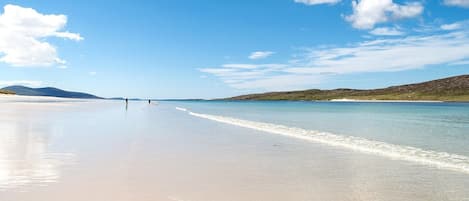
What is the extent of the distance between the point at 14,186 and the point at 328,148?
13.3 metres

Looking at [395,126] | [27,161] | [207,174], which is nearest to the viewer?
[207,174]

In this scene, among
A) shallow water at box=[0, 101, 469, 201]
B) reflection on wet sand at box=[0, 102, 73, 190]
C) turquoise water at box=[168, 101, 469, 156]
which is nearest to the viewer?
shallow water at box=[0, 101, 469, 201]

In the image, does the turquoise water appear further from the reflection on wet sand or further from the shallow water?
the reflection on wet sand

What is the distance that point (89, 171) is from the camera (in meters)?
11.8

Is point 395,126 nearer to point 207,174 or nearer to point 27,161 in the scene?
point 207,174

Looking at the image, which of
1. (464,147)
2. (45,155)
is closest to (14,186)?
(45,155)

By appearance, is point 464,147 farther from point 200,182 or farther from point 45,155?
point 45,155

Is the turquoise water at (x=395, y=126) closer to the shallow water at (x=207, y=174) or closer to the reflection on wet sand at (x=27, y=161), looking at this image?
the shallow water at (x=207, y=174)

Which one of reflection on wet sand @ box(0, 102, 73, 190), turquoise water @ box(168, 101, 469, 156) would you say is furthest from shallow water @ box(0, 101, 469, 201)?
turquoise water @ box(168, 101, 469, 156)

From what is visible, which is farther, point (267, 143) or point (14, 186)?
point (267, 143)

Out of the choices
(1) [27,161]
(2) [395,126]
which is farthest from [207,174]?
(2) [395,126]

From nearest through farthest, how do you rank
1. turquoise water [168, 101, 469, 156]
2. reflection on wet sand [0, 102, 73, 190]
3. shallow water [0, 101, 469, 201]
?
shallow water [0, 101, 469, 201]
reflection on wet sand [0, 102, 73, 190]
turquoise water [168, 101, 469, 156]

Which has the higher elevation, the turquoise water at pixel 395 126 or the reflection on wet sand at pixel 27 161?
the reflection on wet sand at pixel 27 161

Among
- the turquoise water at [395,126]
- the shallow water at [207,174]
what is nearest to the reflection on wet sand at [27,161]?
the shallow water at [207,174]
